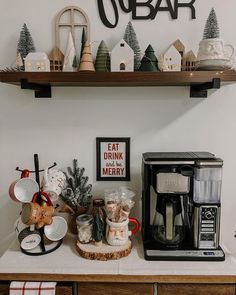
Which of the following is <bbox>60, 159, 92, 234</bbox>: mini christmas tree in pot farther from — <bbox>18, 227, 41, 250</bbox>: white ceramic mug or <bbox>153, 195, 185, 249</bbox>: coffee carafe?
<bbox>153, 195, 185, 249</bbox>: coffee carafe

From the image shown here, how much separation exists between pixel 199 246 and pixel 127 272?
0.32 m

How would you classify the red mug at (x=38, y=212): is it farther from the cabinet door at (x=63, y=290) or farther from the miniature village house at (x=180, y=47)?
the miniature village house at (x=180, y=47)

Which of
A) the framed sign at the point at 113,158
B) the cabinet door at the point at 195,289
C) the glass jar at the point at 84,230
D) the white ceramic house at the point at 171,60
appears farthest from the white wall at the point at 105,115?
the cabinet door at the point at 195,289

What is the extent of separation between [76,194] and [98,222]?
0.21 m

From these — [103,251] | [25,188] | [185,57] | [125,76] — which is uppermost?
[185,57]

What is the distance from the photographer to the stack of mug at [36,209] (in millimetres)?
1197

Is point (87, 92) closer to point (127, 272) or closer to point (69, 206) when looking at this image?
point (69, 206)

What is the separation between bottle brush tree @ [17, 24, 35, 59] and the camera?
1.34 meters

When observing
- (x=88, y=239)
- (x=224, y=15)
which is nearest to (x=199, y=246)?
(x=88, y=239)

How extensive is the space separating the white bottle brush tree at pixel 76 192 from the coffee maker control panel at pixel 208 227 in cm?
52

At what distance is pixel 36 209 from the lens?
1191 millimetres

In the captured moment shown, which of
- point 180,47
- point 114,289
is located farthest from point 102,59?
point 114,289

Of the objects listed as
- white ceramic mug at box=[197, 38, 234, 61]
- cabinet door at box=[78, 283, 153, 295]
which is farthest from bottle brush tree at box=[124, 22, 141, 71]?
cabinet door at box=[78, 283, 153, 295]

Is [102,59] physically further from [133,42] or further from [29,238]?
[29,238]
